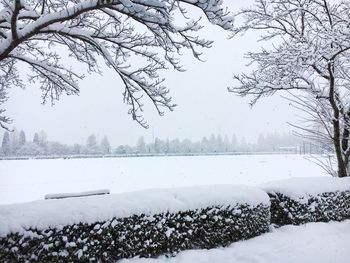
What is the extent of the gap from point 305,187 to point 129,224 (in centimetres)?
533

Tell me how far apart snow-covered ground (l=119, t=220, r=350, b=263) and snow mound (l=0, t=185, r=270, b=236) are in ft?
2.68

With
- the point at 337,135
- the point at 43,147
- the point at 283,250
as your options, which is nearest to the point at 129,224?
the point at 283,250

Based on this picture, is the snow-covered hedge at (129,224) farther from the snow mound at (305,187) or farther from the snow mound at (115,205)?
the snow mound at (305,187)

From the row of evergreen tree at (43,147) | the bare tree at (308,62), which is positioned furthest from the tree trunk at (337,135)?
the row of evergreen tree at (43,147)

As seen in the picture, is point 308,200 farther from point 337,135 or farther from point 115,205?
point 115,205

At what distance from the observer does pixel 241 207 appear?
263 inches

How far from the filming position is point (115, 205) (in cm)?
529

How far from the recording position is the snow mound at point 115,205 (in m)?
4.50

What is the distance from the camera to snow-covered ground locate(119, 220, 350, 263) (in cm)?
557

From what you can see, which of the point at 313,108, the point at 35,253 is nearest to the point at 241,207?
the point at 35,253

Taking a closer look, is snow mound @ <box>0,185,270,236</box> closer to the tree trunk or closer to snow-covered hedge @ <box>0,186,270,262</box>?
snow-covered hedge @ <box>0,186,270,262</box>

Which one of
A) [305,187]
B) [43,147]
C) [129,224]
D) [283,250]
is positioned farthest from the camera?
[43,147]

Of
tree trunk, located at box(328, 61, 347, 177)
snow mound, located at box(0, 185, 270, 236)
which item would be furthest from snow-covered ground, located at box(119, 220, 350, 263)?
tree trunk, located at box(328, 61, 347, 177)

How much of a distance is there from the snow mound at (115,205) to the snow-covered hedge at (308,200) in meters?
1.01
